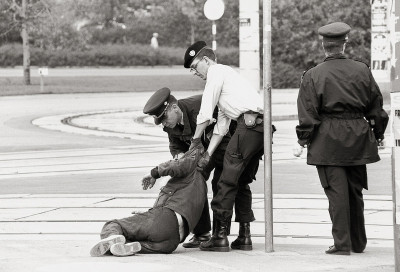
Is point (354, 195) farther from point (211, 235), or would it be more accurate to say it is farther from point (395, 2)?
point (395, 2)

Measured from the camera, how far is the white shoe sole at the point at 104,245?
26.0 feet

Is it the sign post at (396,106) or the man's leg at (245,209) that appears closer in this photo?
the sign post at (396,106)

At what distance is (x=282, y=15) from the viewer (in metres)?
45.1

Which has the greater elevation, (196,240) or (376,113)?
(376,113)

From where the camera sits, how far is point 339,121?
26.7ft

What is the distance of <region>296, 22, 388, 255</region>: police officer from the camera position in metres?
8.10

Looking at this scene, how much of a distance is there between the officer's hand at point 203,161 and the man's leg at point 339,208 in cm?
99

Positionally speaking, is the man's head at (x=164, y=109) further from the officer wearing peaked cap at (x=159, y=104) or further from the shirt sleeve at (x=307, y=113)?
the shirt sleeve at (x=307, y=113)

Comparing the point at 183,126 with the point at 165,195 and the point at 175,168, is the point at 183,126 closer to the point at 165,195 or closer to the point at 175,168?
the point at 175,168

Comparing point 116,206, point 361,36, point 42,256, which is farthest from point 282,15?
point 42,256

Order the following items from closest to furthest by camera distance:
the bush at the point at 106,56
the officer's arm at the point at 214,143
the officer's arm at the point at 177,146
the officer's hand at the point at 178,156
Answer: the officer's arm at the point at 214,143, the officer's hand at the point at 178,156, the officer's arm at the point at 177,146, the bush at the point at 106,56

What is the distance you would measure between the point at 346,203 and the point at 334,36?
1300 millimetres

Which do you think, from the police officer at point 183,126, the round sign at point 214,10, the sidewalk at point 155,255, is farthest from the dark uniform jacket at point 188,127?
the round sign at point 214,10

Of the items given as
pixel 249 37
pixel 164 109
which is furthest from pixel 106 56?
pixel 164 109
